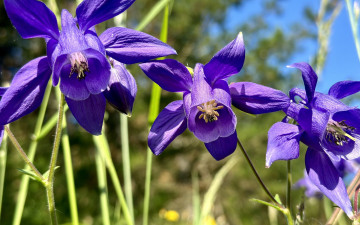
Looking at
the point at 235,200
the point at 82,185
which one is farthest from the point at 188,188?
the point at 82,185

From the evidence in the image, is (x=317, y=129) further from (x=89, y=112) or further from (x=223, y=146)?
(x=89, y=112)

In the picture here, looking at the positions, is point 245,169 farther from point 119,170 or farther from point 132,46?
point 132,46

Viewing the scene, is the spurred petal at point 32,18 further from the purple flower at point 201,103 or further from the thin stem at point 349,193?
the thin stem at point 349,193

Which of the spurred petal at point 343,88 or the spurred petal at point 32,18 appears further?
the spurred petal at point 343,88

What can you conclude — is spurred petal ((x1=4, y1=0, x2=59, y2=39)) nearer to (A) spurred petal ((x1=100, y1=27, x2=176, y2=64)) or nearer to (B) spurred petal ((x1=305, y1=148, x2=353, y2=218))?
(A) spurred petal ((x1=100, y1=27, x2=176, y2=64))

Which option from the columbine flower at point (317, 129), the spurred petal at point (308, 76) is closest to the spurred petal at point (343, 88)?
the columbine flower at point (317, 129)

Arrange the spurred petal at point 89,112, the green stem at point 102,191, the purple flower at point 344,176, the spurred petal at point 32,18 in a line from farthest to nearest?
the purple flower at point 344,176 → the green stem at point 102,191 → the spurred petal at point 89,112 → the spurred petal at point 32,18
